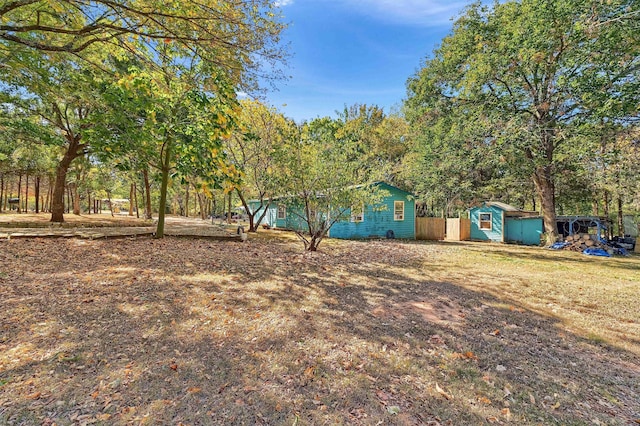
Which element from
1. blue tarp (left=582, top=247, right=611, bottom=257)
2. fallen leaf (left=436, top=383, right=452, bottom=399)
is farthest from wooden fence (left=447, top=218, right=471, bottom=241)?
fallen leaf (left=436, top=383, right=452, bottom=399)

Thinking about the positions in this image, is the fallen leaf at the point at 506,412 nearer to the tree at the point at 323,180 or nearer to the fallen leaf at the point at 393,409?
the fallen leaf at the point at 393,409

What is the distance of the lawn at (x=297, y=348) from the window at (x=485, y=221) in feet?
41.6

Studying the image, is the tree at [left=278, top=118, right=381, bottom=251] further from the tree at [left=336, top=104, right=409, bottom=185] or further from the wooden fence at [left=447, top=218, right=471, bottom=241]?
the tree at [left=336, top=104, right=409, bottom=185]

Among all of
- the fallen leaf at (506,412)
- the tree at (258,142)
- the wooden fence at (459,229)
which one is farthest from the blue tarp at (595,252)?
the tree at (258,142)

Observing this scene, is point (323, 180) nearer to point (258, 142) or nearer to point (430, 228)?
point (258, 142)

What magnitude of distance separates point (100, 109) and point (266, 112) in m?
7.53

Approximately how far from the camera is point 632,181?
10664 millimetres

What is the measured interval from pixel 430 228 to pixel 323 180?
1142 centimetres

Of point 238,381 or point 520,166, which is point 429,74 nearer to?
point 520,166

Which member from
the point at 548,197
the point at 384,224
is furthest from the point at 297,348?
the point at 548,197

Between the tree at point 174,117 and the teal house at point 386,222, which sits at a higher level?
the tree at point 174,117

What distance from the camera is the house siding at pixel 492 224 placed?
17203 mm

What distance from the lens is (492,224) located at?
17.6 meters

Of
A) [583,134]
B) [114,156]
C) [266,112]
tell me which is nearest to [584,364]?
[114,156]
